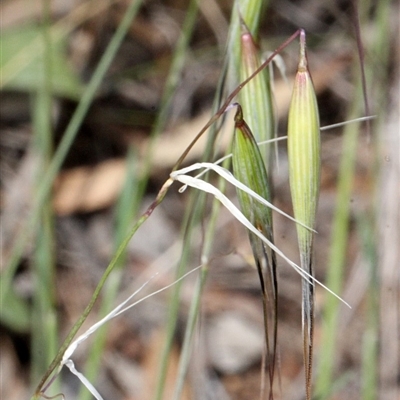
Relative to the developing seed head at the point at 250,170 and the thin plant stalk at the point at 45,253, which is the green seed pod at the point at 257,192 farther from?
the thin plant stalk at the point at 45,253

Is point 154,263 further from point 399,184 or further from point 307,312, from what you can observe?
point 307,312

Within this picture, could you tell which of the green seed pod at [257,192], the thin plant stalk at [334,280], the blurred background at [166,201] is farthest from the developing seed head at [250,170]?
the blurred background at [166,201]

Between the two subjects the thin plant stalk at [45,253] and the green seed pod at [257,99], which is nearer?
the green seed pod at [257,99]

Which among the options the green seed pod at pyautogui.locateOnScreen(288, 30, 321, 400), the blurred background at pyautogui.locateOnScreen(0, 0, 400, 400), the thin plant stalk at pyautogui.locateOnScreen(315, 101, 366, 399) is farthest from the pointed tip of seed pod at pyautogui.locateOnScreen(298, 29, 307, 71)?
the blurred background at pyautogui.locateOnScreen(0, 0, 400, 400)

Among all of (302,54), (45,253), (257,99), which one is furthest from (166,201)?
(302,54)

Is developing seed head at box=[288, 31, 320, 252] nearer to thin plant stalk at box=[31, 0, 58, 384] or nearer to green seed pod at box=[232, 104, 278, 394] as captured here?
green seed pod at box=[232, 104, 278, 394]

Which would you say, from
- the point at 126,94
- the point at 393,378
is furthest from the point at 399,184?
the point at 126,94

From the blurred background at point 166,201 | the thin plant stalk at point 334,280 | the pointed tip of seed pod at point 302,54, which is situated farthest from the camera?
the blurred background at point 166,201
